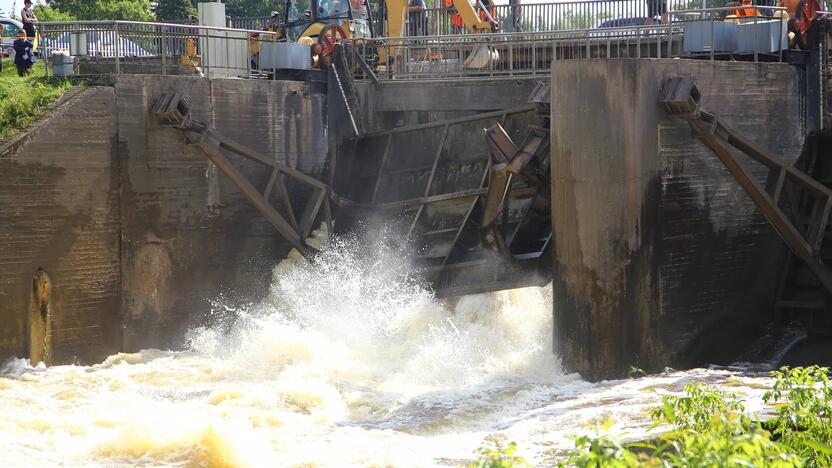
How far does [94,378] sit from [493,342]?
19.3 feet

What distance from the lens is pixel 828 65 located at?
18734 millimetres

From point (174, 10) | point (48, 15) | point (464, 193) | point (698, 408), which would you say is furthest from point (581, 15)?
point (174, 10)

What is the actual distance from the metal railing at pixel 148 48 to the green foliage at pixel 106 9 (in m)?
24.3

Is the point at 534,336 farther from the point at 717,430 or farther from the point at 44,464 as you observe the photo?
the point at 717,430

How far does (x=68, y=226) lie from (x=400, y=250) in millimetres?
5517

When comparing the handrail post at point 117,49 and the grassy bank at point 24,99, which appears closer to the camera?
the grassy bank at point 24,99

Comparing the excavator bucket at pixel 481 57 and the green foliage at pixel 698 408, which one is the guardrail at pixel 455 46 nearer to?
the excavator bucket at pixel 481 57

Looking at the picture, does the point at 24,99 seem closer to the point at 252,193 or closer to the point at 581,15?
the point at 252,193

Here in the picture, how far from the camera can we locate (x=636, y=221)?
1566cm

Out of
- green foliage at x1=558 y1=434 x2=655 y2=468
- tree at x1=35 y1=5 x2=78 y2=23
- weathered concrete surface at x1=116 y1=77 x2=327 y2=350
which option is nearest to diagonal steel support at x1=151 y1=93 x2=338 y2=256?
weathered concrete surface at x1=116 y1=77 x2=327 y2=350

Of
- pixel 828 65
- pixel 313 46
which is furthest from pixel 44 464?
pixel 828 65

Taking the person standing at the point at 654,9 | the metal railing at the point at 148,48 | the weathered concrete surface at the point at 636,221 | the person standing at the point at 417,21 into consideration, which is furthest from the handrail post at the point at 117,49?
the person standing at the point at 654,9

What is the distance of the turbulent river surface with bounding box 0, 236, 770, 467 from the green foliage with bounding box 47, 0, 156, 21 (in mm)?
27051

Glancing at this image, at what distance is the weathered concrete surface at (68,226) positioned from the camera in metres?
17.0
